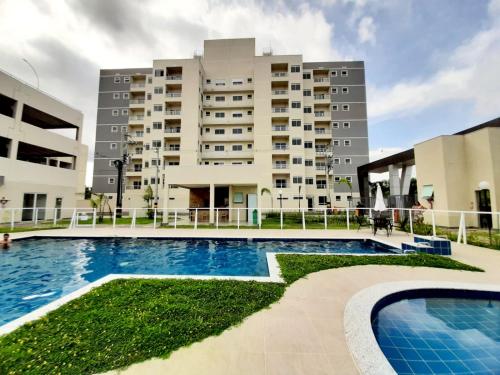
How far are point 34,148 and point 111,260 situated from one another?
20820mm

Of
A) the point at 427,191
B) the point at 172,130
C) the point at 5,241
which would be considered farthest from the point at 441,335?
the point at 172,130

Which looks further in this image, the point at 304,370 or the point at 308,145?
the point at 308,145

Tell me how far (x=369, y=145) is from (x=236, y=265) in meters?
35.2

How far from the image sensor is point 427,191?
14.1 meters

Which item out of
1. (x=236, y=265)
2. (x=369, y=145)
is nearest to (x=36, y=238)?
(x=236, y=265)

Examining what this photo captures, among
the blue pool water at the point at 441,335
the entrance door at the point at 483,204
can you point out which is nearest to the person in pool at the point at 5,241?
the blue pool water at the point at 441,335

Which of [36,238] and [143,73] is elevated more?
[143,73]

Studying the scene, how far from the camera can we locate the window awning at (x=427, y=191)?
45.3 ft

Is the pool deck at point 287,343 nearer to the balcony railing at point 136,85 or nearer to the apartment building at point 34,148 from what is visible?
the apartment building at point 34,148

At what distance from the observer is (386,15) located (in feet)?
36.1

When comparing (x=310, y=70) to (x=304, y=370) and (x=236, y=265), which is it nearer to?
(x=236, y=265)

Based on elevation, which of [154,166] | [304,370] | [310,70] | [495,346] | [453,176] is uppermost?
[310,70]

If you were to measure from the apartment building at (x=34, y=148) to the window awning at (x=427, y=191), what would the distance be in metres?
24.0

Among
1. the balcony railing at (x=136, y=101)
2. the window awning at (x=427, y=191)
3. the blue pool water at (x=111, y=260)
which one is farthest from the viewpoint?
the balcony railing at (x=136, y=101)
